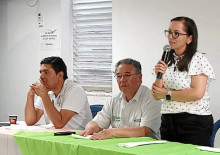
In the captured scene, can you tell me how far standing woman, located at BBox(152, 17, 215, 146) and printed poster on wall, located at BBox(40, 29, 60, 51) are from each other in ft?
9.31

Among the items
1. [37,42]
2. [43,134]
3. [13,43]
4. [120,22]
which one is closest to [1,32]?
[13,43]

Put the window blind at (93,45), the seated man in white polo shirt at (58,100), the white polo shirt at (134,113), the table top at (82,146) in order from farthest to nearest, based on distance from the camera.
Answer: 1. the window blind at (93,45)
2. the seated man in white polo shirt at (58,100)
3. the white polo shirt at (134,113)
4. the table top at (82,146)

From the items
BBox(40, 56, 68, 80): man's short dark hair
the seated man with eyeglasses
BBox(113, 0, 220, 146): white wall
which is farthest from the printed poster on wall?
the seated man with eyeglasses

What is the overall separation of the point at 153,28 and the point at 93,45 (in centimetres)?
112

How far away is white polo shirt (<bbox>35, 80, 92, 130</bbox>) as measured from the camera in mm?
3738

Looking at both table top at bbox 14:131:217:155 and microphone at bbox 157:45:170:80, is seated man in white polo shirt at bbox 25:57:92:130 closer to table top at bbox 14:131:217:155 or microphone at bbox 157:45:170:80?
table top at bbox 14:131:217:155

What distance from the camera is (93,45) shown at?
5.52 meters

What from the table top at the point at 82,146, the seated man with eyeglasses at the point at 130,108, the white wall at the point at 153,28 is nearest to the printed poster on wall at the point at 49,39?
the white wall at the point at 153,28

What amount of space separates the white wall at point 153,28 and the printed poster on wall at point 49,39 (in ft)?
2.86

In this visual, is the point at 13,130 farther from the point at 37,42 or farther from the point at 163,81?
the point at 37,42

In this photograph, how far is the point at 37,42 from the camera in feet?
18.7

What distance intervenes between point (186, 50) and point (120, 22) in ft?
6.93

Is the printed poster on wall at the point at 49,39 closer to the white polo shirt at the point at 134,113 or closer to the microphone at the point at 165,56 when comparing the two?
the white polo shirt at the point at 134,113

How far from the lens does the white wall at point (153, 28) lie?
415 cm
